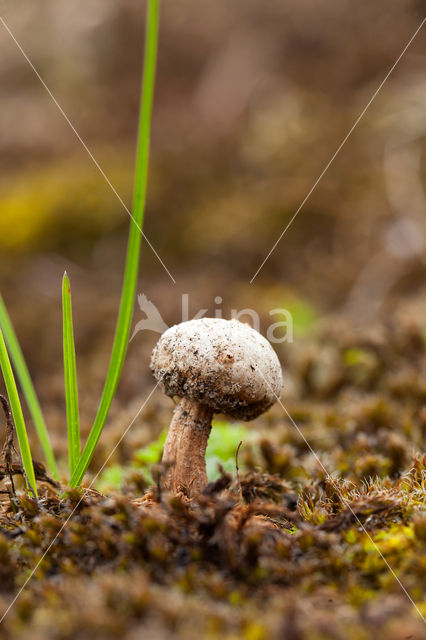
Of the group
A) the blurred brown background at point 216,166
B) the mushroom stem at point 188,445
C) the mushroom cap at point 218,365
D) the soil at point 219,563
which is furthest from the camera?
the blurred brown background at point 216,166

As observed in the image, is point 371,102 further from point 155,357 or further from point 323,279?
point 155,357

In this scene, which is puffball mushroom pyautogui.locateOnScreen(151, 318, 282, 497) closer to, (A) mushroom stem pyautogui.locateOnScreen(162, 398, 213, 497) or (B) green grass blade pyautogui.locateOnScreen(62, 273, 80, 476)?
(A) mushroom stem pyautogui.locateOnScreen(162, 398, 213, 497)

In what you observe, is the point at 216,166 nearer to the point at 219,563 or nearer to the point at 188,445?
the point at 188,445

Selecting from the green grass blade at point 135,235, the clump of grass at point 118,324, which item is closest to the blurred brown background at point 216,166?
the clump of grass at point 118,324

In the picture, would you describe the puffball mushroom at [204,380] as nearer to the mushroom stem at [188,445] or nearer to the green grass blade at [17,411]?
the mushroom stem at [188,445]

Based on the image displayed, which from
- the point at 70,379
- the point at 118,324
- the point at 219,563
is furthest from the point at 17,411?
the point at 219,563

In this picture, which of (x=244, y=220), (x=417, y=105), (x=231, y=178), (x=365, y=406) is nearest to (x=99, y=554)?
(x=365, y=406)

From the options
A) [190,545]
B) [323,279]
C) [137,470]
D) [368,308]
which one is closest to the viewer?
[190,545]
